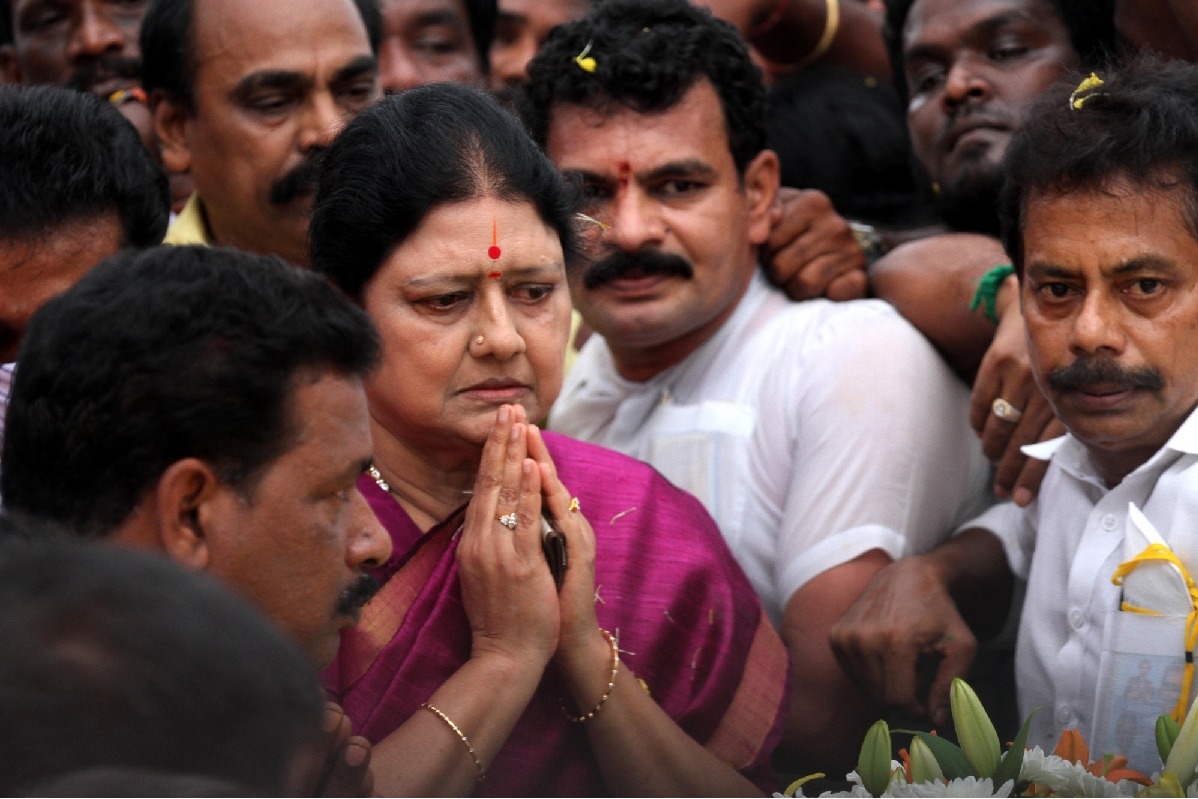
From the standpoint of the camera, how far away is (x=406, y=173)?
285 cm

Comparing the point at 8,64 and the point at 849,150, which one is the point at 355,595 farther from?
the point at 8,64

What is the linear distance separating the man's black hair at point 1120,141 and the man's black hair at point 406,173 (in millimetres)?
1018

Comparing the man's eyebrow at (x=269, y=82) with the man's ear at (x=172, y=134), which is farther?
the man's ear at (x=172, y=134)

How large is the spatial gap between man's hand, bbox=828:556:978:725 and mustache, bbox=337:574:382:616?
1301mm

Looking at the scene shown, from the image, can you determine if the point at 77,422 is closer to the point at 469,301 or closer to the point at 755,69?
the point at 469,301

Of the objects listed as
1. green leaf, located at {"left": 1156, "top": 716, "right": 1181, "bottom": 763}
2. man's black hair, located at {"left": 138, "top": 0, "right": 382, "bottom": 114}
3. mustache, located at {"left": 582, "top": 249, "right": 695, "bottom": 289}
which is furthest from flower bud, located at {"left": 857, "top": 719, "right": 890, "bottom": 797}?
man's black hair, located at {"left": 138, "top": 0, "right": 382, "bottom": 114}

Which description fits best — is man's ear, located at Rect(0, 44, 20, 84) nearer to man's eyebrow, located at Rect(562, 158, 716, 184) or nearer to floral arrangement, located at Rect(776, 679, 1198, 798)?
man's eyebrow, located at Rect(562, 158, 716, 184)

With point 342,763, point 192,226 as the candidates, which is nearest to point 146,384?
point 342,763

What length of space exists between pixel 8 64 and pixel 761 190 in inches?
114

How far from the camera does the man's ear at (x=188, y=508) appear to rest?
2109mm

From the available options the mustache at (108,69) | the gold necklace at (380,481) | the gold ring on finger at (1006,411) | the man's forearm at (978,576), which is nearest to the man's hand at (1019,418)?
the gold ring on finger at (1006,411)

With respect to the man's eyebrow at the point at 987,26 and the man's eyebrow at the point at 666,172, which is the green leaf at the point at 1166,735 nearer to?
the man's eyebrow at the point at 666,172

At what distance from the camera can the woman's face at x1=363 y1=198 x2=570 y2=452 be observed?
284cm

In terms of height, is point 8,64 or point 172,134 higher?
point 172,134
